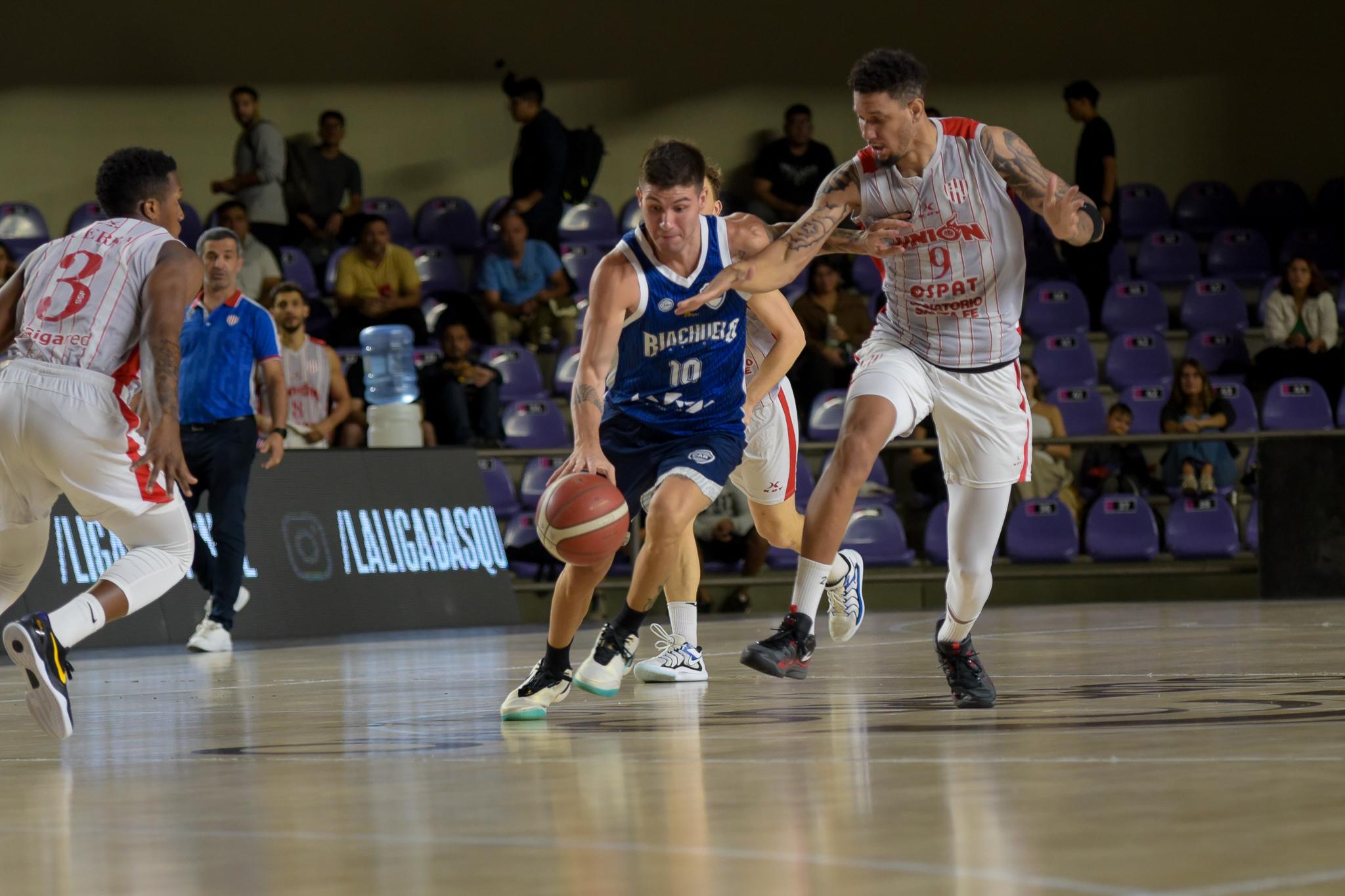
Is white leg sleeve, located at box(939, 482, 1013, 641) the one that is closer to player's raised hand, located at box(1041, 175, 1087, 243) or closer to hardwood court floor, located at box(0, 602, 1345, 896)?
hardwood court floor, located at box(0, 602, 1345, 896)

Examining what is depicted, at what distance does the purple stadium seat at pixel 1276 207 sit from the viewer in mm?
17109

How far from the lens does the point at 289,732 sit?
5.23 metres

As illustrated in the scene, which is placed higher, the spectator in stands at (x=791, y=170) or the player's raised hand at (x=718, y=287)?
the spectator in stands at (x=791, y=170)

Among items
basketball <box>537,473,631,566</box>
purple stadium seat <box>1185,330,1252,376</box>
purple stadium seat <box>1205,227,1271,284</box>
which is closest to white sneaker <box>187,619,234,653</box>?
basketball <box>537,473,631,566</box>

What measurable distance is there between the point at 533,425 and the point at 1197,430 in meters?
5.02

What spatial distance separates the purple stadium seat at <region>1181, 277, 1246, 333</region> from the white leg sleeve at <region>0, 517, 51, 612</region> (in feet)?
38.3

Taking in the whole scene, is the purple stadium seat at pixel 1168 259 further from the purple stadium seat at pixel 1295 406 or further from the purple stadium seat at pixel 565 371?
the purple stadium seat at pixel 565 371

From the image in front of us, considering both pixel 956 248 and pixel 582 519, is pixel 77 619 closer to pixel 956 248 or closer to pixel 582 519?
pixel 582 519

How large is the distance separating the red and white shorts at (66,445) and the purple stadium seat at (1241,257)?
1262 centimetres

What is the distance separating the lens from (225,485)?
33.0 ft

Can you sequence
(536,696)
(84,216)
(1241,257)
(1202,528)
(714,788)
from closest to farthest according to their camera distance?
1. (714,788)
2. (536,696)
3. (1202,528)
4. (84,216)
5. (1241,257)

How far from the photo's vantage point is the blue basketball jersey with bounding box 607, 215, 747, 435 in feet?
19.2

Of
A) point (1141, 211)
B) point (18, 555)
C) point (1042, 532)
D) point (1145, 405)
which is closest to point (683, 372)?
point (18, 555)

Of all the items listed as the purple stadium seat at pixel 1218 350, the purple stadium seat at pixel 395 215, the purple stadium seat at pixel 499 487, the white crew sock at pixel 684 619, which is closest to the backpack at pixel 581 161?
the purple stadium seat at pixel 395 215
